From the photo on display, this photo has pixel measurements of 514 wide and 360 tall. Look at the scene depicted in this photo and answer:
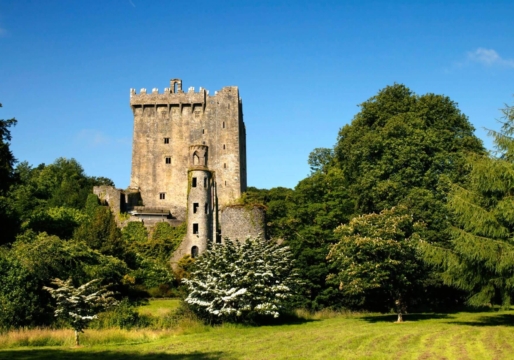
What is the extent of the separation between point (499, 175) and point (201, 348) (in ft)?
39.4

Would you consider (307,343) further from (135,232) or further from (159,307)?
(135,232)

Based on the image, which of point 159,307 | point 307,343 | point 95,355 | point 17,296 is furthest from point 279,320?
point 95,355

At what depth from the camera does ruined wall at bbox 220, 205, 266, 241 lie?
34750 millimetres

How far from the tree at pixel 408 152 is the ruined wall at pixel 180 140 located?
13.3 meters

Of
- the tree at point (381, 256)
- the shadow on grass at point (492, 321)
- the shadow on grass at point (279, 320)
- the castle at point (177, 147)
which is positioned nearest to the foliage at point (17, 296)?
the shadow on grass at point (279, 320)

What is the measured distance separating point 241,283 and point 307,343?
26.8 feet

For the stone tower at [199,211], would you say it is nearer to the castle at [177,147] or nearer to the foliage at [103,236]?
the foliage at [103,236]

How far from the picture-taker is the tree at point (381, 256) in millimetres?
25141

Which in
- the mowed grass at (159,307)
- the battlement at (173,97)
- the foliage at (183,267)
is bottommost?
the mowed grass at (159,307)

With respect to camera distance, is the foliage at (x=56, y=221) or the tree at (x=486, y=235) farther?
the foliage at (x=56, y=221)

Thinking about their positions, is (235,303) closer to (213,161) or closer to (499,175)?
(499,175)

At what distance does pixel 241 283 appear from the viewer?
1021 inches

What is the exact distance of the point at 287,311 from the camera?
2812 centimetres

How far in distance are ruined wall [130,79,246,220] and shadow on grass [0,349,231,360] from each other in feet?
122
